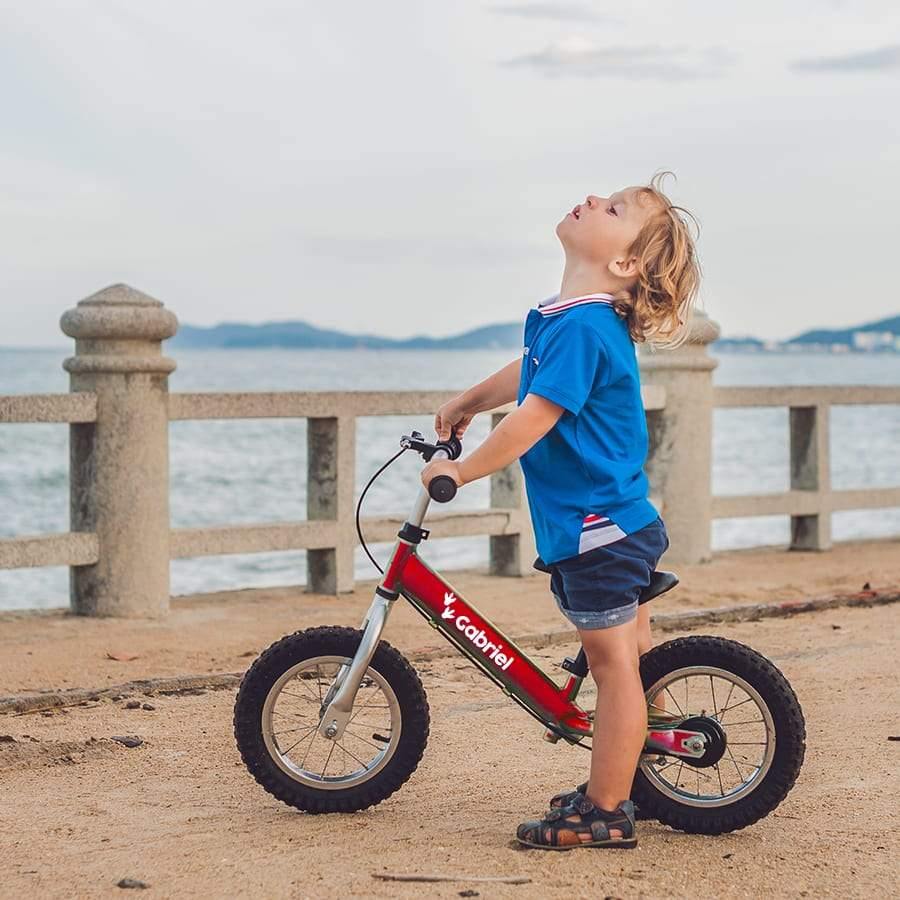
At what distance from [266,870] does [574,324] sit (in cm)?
144

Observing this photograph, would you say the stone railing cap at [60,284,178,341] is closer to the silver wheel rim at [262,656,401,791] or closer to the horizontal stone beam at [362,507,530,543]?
the horizontal stone beam at [362,507,530,543]

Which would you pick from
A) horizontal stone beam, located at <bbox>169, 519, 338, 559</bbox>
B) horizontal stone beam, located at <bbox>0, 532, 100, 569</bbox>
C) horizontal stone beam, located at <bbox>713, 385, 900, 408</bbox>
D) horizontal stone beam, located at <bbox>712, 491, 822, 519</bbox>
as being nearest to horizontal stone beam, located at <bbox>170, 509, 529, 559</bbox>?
horizontal stone beam, located at <bbox>169, 519, 338, 559</bbox>

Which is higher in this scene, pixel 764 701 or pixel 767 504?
pixel 767 504

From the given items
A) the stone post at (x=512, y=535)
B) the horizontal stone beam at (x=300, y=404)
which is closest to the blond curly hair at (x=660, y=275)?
the horizontal stone beam at (x=300, y=404)

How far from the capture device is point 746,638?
270 inches

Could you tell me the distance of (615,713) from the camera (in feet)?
12.5

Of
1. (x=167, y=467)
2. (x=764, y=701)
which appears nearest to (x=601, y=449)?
(x=764, y=701)

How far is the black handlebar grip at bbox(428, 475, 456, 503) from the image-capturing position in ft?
11.9

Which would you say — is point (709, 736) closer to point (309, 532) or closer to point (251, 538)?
point (251, 538)

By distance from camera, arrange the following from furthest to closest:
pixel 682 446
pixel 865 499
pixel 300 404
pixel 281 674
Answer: pixel 865 499 → pixel 682 446 → pixel 300 404 → pixel 281 674

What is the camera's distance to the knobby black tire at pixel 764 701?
396 cm

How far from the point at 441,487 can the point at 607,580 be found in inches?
18.3

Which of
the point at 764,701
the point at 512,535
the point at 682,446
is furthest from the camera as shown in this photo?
the point at 682,446

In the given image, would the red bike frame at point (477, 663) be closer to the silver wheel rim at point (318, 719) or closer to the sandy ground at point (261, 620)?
the silver wheel rim at point (318, 719)
